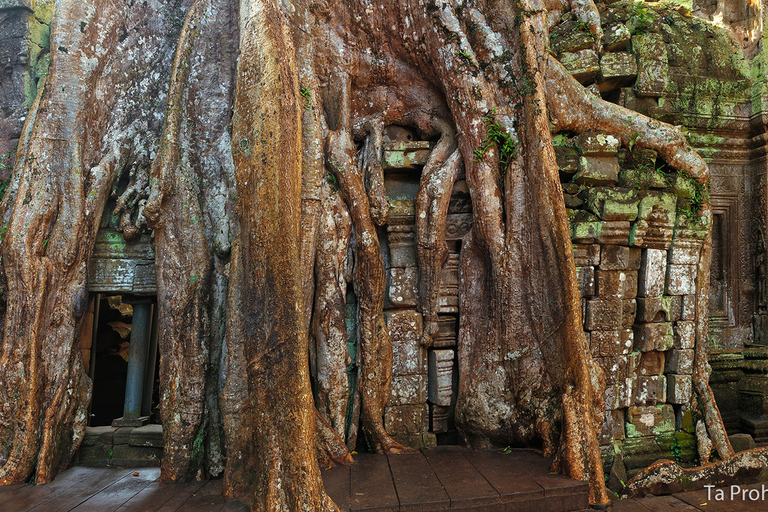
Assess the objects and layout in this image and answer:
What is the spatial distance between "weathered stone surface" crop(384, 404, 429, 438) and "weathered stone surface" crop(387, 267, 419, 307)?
2.58 feet

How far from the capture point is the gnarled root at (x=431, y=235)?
372 cm

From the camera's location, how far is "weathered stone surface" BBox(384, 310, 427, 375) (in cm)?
373

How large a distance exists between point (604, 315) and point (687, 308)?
86cm

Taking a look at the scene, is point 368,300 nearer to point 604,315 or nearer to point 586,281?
point 586,281

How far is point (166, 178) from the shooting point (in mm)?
3490

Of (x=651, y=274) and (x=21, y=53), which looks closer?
(x=651, y=274)

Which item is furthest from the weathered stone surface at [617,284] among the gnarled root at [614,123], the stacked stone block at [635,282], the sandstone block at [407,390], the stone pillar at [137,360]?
the stone pillar at [137,360]

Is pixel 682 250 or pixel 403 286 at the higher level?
pixel 682 250

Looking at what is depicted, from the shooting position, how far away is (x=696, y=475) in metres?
3.41

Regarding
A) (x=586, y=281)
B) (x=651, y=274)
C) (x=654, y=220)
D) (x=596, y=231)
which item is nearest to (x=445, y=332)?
(x=586, y=281)

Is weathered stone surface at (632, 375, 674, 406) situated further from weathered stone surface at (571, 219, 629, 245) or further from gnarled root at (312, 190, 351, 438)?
gnarled root at (312, 190, 351, 438)

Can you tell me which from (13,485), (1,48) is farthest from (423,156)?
(1,48)

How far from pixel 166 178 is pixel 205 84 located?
0.81 metres

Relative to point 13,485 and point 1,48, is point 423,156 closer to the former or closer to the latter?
point 13,485
